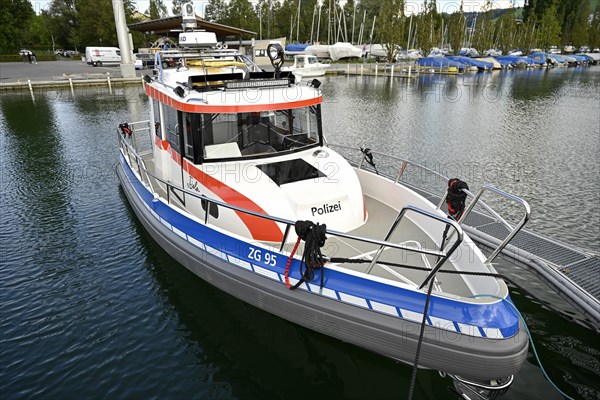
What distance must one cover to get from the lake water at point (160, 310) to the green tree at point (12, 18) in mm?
45904

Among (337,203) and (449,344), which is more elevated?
(337,203)

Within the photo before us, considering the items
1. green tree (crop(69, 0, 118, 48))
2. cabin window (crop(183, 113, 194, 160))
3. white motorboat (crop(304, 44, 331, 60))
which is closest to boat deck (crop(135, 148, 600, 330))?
cabin window (crop(183, 113, 194, 160))

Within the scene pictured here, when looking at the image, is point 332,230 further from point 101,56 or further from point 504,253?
point 101,56

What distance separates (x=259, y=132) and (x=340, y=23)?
83106 mm

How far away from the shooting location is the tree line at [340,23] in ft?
216

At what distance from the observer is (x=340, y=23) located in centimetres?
8244

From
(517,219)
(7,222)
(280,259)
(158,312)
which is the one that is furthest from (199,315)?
(517,219)

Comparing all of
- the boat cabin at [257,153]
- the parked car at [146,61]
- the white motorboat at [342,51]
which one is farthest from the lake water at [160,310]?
the white motorboat at [342,51]

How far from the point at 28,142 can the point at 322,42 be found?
73.7 meters

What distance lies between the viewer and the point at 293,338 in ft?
20.7

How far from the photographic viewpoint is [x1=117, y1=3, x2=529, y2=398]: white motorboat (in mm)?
4730

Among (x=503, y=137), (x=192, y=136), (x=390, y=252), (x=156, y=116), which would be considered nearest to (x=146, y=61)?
(x=156, y=116)

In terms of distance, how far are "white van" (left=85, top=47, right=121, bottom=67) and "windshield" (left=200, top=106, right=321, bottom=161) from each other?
178 ft

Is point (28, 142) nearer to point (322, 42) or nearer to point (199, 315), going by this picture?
point (199, 315)
